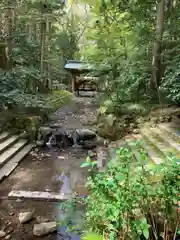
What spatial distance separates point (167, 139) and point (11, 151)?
157 inches

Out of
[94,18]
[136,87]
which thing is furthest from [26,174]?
[94,18]

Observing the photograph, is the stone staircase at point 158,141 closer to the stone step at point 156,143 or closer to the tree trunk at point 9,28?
the stone step at point 156,143

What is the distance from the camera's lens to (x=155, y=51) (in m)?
7.67

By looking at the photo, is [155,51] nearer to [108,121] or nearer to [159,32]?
[159,32]

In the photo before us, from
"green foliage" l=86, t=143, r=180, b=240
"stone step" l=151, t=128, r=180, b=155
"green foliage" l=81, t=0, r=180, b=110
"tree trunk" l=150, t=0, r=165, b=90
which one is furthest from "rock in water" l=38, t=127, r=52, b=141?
"green foliage" l=86, t=143, r=180, b=240

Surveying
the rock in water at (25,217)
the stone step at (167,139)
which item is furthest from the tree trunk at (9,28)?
the rock in water at (25,217)

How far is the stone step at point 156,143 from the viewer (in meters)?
4.77

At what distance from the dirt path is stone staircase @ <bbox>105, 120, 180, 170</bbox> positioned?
2.91 ft

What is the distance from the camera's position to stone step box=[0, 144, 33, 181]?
203 inches

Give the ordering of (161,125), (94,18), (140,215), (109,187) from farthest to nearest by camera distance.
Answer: (94,18)
(161,125)
(140,215)
(109,187)

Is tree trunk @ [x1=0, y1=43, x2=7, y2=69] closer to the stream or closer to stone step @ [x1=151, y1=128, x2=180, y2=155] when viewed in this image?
the stream

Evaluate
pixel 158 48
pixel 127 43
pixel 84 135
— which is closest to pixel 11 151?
pixel 84 135

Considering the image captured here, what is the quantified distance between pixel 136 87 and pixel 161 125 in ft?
7.02

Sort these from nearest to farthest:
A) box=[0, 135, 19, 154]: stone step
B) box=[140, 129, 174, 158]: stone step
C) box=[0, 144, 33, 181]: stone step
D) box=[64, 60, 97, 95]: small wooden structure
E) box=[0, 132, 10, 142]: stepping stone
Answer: box=[140, 129, 174, 158]: stone step < box=[0, 144, 33, 181]: stone step < box=[0, 135, 19, 154]: stone step < box=[0, 132, 10, 142]: stepping stone < box=[64, 60, 97, 95]: small wooden structure
